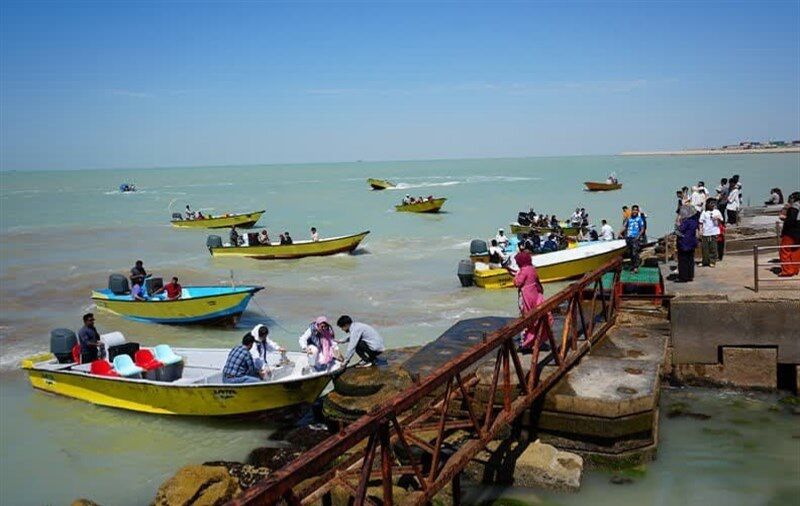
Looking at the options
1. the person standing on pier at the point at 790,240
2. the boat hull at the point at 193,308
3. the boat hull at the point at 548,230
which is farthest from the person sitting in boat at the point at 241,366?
the boat hull at the point at 548,230

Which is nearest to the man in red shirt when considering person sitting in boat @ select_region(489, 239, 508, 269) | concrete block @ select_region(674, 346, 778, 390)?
person sitting in boat @ select_region(489, 239, 508, 269)

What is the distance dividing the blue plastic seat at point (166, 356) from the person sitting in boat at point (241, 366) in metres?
2.00

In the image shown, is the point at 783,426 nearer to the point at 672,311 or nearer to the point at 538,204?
the point at 672,311

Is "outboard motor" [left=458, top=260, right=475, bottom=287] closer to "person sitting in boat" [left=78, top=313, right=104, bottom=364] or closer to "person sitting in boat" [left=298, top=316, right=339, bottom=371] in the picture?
"person sitting in boat" [left=298, top=316, right=339, bottom=371]

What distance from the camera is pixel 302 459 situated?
4.21 meters

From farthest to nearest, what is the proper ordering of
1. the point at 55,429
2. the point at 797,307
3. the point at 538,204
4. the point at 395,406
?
the point at 538,204
the point at 55,429
the point at 797,307
the point at 395,406

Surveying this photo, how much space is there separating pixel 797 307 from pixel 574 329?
4110 mm

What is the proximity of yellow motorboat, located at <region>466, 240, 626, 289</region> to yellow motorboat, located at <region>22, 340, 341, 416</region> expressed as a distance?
11.6m

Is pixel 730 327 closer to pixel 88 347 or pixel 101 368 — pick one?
pixel 101 368

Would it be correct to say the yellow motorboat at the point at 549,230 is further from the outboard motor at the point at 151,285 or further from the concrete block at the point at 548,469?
the concrete block at the point at 548,469

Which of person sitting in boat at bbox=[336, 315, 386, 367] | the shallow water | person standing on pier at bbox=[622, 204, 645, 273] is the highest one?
person standing on pier at bbox=[622, 204, 645, 273]

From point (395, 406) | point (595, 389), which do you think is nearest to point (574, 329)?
point (595, 389)

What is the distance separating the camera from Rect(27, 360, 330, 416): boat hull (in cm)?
1126

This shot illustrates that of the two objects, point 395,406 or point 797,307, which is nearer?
point 395,406
